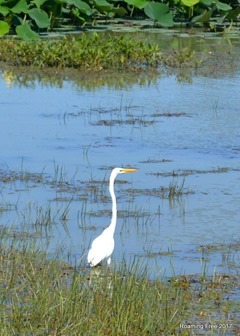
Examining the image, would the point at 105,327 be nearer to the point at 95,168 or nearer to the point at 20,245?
the point at 20,245

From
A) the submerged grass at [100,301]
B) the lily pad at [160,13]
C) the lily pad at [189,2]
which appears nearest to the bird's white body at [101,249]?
the submerged grass at [100,301]

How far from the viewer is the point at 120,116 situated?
11.5m

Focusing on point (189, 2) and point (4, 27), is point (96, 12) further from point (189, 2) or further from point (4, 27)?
point (4, 27)

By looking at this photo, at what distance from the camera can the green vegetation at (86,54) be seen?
13.9 metres

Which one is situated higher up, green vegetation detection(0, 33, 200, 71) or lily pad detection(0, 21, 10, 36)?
lily pad detection(0, 21, 10, 36)

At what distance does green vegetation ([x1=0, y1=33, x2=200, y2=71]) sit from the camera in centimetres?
1391

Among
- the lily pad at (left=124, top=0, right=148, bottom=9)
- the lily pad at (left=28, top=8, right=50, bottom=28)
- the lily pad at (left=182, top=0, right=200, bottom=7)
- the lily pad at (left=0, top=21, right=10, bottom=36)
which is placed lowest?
the lily pad at (left=0, top=21, right=10, bottom=36)

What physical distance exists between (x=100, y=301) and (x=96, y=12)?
13.4 m

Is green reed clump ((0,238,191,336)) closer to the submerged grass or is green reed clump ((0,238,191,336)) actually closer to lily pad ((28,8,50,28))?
the submerged grass

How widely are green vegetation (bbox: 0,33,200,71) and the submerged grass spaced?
26.0 feet

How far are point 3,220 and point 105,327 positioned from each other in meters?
2.71

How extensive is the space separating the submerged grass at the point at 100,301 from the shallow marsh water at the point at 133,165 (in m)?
0.42

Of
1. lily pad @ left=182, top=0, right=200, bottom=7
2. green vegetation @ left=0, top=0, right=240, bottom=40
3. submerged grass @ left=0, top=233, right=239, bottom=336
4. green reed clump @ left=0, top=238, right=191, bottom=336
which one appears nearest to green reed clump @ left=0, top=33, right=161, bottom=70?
green vegetation @ left=0, top=0, right=240, bottom=40

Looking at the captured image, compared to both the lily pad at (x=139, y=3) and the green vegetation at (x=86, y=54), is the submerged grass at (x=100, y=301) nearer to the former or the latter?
the green vegetation at (x=86, y=54)
